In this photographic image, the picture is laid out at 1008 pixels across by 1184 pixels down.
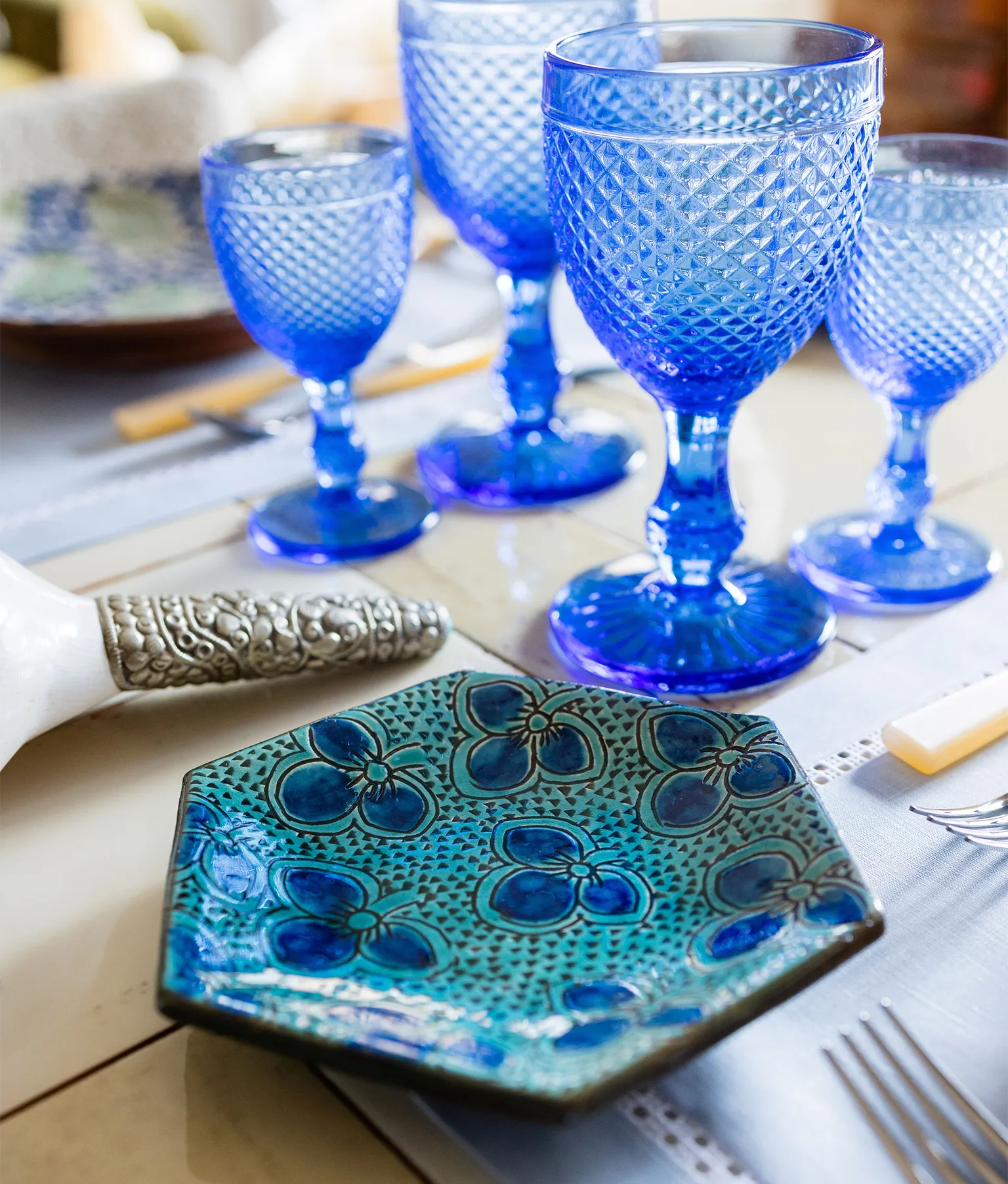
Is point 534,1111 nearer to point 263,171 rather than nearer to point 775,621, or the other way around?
point 775,621

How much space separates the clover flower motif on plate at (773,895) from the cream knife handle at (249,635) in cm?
21

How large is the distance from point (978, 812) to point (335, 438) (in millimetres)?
412

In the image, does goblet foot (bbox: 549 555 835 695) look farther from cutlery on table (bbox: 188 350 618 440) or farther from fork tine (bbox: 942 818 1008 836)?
cutlery on table (bbox: 188 350 618 440)

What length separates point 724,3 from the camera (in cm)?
186

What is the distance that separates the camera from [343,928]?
1.23 ft

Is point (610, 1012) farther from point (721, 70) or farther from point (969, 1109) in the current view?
point (721, 70)

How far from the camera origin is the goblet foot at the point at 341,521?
665mm

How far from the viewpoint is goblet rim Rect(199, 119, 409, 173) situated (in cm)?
61

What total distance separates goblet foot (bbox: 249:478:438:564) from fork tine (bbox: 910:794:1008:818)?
0.34 meters

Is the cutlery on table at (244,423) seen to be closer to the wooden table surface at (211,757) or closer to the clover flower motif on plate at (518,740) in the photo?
the wooden table surface at (211,757)

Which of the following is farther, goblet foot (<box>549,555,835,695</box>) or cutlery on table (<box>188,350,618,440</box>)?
cutlery on table (<box>188,350,618,440</box>)

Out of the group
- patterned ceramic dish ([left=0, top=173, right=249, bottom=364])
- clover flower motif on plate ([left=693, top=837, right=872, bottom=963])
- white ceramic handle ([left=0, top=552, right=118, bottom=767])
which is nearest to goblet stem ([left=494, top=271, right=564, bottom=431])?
patterned ceramic dish ([left=0, top=173, right=249, bottom=364])

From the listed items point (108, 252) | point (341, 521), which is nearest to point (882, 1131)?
point (341, 521)

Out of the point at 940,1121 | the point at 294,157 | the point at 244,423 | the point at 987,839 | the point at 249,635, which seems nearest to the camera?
the point at 940,1121
